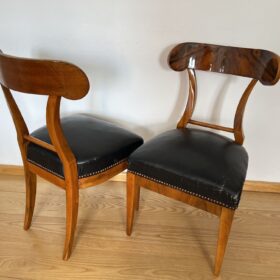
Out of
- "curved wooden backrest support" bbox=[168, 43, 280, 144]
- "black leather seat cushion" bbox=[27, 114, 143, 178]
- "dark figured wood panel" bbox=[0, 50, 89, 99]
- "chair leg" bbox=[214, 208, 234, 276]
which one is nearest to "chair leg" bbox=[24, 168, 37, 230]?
"black leather seat cushion" bbox=[27, 114, 143, 178]

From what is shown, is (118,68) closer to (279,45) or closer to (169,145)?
(169,145)

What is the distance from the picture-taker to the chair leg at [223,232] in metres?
1.09

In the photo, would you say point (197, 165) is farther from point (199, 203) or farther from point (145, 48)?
point (145, 48)

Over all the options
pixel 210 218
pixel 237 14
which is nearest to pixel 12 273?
pixel 210 218

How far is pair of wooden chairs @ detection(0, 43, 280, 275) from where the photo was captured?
3.09ft

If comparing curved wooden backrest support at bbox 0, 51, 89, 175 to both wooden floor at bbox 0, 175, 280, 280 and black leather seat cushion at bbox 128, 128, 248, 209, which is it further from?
wooden floor at bbox 0, 175, 280, 280

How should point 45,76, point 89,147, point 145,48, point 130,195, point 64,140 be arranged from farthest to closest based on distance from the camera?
1. point 145,48
2. point 130,195
3. point 89,147
4. point 64,140
5. point 45,76

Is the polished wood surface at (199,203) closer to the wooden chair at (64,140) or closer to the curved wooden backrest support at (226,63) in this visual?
the wooden chair at (64,140)

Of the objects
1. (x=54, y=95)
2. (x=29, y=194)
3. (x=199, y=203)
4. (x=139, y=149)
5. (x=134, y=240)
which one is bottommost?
(x=134, y=240)

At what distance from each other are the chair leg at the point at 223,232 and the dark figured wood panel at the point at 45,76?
0.67 m

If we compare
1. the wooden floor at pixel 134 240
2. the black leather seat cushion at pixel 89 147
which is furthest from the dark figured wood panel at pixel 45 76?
the wooden floor at pixel 134 240

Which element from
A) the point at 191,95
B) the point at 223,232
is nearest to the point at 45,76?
the point at 191,95

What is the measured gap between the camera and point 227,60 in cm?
132

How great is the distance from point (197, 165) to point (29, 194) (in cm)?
78
